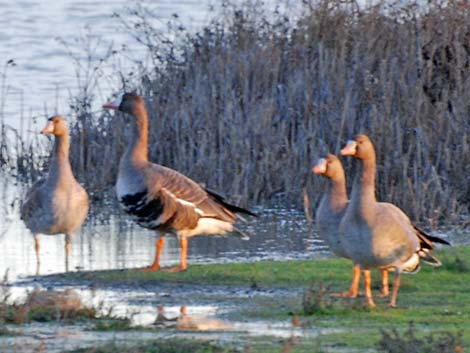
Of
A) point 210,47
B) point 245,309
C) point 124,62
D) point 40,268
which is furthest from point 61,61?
point 245,309

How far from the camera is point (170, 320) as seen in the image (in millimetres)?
9812

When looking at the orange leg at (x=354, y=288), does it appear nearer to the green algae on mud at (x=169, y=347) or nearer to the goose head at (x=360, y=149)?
the goose head at (x=360, y=149)

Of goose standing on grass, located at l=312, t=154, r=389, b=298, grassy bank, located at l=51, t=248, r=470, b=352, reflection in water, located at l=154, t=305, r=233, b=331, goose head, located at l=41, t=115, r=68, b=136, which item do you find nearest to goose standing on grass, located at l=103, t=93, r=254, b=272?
grassy bank, located at l=51, t=248, r=470, b=352

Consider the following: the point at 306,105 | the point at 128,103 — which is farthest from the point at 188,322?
the point at 306,105

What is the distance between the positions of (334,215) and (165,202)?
1788mm

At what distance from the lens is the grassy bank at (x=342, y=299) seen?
8750 millimetres

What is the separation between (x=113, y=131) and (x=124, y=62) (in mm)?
6638

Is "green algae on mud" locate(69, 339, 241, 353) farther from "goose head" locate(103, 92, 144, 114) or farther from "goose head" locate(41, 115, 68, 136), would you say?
"goose head" locate(41, 115, 68, 136)

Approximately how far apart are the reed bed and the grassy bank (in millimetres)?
2843

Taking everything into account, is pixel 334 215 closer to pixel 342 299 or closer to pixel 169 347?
pixel 342 299

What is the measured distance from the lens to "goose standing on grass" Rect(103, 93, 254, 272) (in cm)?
1211

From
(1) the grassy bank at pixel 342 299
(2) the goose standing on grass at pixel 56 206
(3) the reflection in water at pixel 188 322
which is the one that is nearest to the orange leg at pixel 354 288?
(1) the grassy bank at pixel 342 299

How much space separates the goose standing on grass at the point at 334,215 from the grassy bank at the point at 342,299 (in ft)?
0.69

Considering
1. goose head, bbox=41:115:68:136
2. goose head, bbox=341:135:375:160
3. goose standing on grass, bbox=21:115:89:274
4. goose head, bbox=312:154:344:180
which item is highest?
goose head, bbox=41:115:68:136
